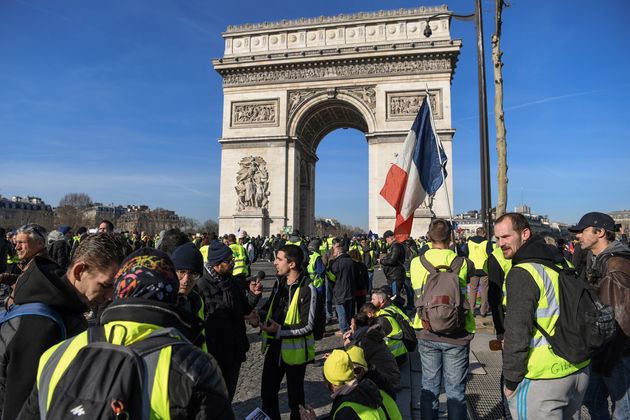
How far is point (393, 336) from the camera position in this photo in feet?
13.0

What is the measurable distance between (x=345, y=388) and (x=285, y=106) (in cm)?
2239

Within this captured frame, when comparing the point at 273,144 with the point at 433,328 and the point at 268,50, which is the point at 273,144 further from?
the point at 433,328

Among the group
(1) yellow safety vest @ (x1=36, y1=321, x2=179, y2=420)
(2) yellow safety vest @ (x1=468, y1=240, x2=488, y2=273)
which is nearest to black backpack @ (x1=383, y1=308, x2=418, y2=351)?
(2) yellow safety vest @ (x1=468, y1=240, x2=488, y2=273)

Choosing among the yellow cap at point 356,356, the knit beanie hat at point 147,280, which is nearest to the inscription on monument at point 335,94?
the yellow cap at point 356,356

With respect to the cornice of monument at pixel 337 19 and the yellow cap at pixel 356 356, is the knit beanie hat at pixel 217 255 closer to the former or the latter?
the yellow cap at pixel 356 356

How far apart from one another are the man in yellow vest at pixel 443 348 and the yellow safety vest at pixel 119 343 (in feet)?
7.81

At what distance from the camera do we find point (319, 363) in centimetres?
527

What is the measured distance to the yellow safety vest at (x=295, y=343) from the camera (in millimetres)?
3229

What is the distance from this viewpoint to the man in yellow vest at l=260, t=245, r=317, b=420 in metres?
Result: 3.24

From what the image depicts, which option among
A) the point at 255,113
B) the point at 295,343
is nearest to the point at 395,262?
the point at 295,343

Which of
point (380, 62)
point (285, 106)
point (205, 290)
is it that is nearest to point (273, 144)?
Result: point (285, 106)

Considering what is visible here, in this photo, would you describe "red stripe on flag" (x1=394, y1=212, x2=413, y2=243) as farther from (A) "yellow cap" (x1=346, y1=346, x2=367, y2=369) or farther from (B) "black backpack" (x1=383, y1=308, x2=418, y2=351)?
(A) "yellow cap" (x1=346, y1=346, x2=367, y2=369)

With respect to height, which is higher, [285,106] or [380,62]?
[380,62]

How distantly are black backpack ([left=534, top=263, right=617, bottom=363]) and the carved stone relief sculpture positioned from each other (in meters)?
20.9
